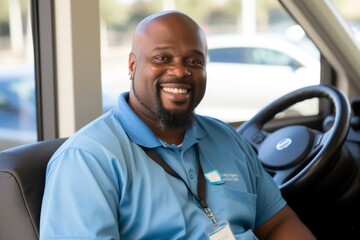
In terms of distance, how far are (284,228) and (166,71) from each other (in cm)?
69

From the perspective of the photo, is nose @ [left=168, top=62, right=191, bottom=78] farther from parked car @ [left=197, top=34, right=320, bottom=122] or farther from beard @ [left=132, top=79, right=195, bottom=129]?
parked car @ [left=197, top=34, right=320, bottom=122]

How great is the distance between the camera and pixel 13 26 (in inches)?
97.2

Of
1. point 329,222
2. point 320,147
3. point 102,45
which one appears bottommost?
point 329,222

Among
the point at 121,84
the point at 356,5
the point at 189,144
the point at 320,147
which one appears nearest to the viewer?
the point at 189,144

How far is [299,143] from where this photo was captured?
2.43 metres

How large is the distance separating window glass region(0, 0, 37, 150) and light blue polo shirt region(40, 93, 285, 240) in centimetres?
81

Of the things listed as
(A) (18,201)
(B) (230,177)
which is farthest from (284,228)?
(A) (18,201)

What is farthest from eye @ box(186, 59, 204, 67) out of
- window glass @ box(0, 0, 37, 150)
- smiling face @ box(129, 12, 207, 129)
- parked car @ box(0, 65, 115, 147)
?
window glass @ box(0, 0, 37, 150)

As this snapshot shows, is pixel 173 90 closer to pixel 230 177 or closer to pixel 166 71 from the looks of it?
pixel 166 71

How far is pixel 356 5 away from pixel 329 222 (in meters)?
1.91

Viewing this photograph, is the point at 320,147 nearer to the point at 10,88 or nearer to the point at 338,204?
the point at 338,204

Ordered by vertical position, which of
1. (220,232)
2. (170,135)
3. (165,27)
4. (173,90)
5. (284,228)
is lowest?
(284,228)

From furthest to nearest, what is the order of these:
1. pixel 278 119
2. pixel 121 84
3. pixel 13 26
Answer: pixel 278 119
pixel 121 84
pixel 13 26

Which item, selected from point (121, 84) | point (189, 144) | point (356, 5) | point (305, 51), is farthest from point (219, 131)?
point (356, 5)
